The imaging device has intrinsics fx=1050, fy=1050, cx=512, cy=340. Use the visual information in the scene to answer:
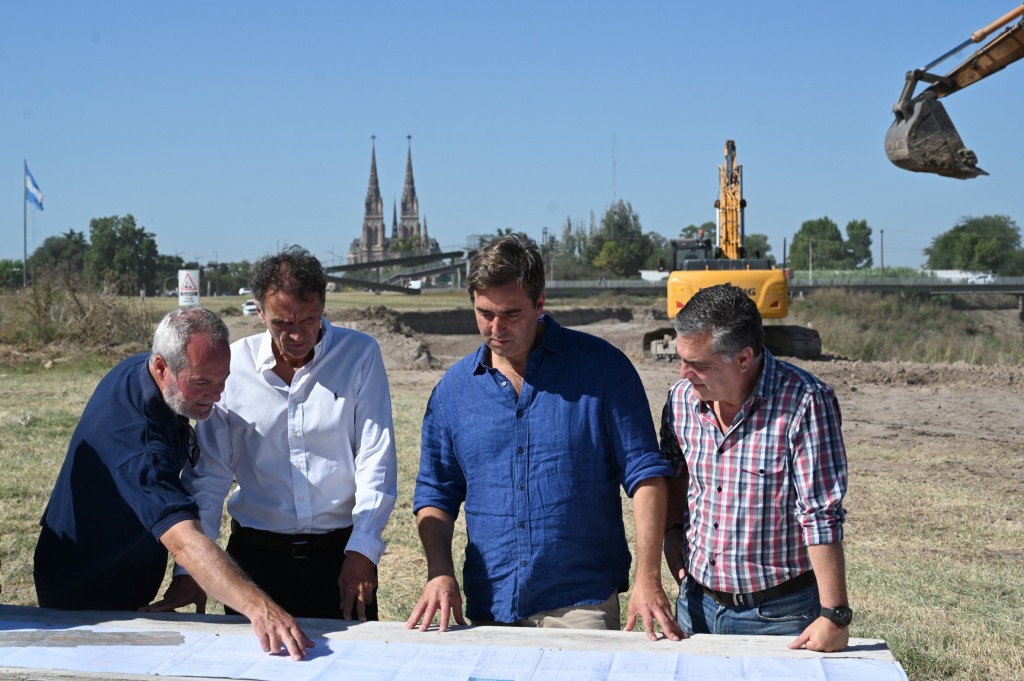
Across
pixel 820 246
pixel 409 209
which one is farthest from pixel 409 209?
pixel 820 246

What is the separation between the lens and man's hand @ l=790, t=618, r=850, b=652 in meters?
2.77

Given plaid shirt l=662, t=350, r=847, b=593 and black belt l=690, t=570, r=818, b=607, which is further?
black belt l=690, t=570, r=818, b=607

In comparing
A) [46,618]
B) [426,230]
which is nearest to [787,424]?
[46,618]

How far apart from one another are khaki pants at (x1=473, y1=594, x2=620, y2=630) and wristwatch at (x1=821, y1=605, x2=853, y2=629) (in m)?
0.71

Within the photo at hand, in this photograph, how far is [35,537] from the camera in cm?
737

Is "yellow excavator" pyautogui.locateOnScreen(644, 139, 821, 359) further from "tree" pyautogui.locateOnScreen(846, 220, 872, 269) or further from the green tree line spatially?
"tree" pyautogui.locateOnScreen(846, 220, 872, 269)

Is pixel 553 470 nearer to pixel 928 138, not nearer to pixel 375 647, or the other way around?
pixel 375 647

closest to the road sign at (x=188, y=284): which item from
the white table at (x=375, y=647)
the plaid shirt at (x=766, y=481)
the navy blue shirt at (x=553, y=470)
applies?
the white table at (x=375, y=647)

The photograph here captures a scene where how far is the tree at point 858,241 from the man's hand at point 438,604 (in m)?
157

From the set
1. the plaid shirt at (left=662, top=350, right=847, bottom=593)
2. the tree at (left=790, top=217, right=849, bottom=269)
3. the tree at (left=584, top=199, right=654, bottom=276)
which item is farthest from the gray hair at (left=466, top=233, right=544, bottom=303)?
the tree at (left=790, top=217, right=849, bottom=269)

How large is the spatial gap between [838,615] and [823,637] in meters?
0.07

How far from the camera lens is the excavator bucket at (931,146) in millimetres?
11070

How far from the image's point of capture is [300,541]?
11.9 feet

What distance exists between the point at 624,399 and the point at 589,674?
0.86 metres
